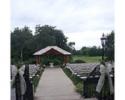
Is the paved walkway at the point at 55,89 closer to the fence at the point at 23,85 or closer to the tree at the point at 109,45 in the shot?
the fence at the point at 23,85

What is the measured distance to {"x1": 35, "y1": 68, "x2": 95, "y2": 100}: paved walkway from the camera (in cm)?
290

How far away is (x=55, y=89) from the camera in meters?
3.70

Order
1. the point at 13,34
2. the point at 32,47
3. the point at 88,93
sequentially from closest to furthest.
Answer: the point at 13,34
the point at 32,47
the point at 88,93

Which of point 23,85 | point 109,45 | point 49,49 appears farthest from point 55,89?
point 109,45

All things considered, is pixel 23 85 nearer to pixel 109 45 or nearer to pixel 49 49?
pixel 49 49

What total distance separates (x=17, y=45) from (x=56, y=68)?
876 mm

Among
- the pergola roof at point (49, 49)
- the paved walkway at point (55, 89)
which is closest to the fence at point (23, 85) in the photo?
the pergola roof at point (49, 49)

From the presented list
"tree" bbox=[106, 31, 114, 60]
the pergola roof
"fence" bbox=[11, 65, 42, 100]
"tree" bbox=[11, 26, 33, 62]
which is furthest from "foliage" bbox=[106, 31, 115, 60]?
"fence" bbox=[11, 65, 42, 100]

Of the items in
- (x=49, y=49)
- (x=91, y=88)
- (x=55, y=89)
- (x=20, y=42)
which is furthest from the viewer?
(x=55, y=89)

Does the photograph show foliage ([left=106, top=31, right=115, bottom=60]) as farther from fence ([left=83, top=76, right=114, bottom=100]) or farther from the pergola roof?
fence ([left=83, top=76, right=114, bottom=100])

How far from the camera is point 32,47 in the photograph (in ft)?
7.27

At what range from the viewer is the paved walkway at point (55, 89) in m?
2.90
